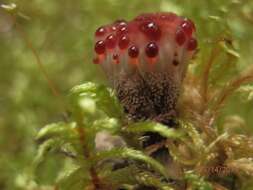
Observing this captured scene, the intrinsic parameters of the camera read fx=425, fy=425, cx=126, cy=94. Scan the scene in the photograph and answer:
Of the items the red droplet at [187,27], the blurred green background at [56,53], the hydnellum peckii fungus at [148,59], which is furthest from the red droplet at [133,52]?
the blurred green background at [56,53]

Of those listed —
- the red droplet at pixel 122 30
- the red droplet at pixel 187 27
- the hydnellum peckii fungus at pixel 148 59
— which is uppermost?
the red droplet at pixel 122 30

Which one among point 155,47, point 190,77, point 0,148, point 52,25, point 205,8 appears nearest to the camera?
point 155,47

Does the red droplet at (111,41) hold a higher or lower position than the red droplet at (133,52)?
higher

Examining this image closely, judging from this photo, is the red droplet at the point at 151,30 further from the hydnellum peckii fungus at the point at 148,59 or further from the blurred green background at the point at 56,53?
the blurred green background at the point at 56,53

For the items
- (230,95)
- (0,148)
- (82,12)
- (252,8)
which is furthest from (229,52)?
(82,12)

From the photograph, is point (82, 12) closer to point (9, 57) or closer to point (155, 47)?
point (9, 57)

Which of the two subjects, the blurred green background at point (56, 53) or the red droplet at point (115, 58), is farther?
the blurred green background at point (56, 53)
